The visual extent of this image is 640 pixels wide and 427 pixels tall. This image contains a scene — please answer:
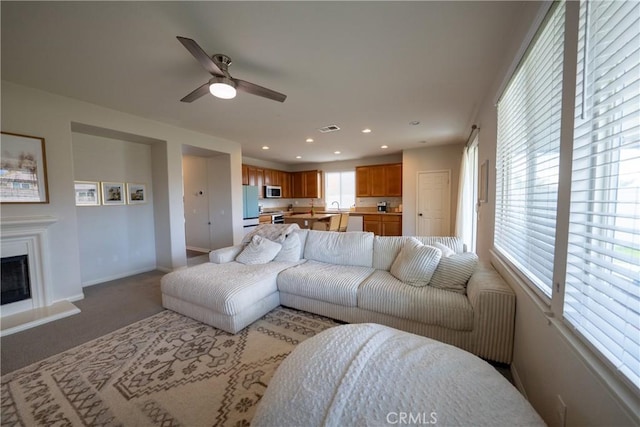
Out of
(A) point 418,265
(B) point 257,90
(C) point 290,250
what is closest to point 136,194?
(C) point 290,250

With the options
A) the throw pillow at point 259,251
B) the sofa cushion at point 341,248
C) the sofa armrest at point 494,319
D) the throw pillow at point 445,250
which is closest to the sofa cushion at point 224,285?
the throw pillow at point 259,251

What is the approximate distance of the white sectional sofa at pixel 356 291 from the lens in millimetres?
1798

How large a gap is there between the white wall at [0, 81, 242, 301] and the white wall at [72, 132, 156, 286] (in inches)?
13.3

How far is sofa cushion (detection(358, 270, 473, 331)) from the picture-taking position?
6.15 ft

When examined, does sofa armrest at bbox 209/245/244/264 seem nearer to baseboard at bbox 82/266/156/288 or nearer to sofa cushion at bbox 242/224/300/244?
sofa cushion at bbox 242/224/300/244

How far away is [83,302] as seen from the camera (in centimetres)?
300

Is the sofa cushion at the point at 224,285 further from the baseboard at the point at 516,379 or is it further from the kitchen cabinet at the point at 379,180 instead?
the kitchen cabinet at the point at 379,180

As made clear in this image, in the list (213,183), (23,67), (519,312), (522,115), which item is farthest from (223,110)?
(519,312)

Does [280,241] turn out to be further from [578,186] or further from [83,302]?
[578,186]

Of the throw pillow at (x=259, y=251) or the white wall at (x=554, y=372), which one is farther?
the throw pillow at (x=259, y=251)

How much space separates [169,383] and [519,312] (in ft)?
8.07

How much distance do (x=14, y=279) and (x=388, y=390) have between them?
410cm

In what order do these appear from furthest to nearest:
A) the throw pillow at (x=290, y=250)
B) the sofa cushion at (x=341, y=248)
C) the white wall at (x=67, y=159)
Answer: the throw pillow at (x=290, y=250) < the sofa cushion at (x=341, y=248) < the white wall at (x=67, y=159)

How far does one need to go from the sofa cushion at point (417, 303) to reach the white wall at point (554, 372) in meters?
0.36
